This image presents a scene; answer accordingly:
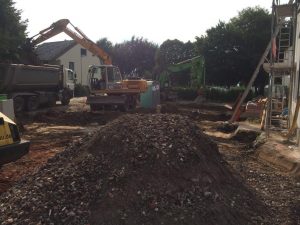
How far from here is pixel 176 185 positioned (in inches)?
221

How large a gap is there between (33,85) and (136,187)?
1890cm

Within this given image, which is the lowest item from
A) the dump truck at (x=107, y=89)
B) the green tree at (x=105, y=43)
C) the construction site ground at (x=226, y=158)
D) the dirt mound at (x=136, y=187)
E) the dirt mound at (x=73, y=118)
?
the construction site ground at (x=226, y=158)

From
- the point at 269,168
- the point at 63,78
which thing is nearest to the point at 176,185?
the point at 269,168

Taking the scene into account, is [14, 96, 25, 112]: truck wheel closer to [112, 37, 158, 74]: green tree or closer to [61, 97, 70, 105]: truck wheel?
[61, 97, 70, 105]: truck wheel

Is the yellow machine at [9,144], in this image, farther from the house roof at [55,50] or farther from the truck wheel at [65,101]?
the house roof at [55,50]

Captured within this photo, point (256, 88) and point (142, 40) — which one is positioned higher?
point (142, 40)

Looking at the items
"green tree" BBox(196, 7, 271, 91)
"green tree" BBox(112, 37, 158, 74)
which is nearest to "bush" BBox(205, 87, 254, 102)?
"green tree" BBox(196, 7, 271, 91)

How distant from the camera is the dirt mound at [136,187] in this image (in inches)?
203

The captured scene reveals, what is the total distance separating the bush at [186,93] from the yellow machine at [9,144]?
92.3 feet

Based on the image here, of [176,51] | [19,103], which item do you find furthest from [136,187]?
[176,51]

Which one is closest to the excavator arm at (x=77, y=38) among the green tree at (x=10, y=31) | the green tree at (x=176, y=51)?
the green tree at (x=10, y=31)

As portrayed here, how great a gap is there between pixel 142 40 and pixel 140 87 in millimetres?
45284

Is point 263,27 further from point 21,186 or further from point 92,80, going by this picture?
point 21,186

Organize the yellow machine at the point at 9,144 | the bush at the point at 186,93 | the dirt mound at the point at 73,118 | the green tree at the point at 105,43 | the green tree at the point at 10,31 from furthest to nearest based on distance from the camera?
the green tree at the point at 105,43
the bush at the point at 186,93
the green tree at the point at 10,31
the dirt mound at the point at 73,118
the yellow machine at the point at 9,144
